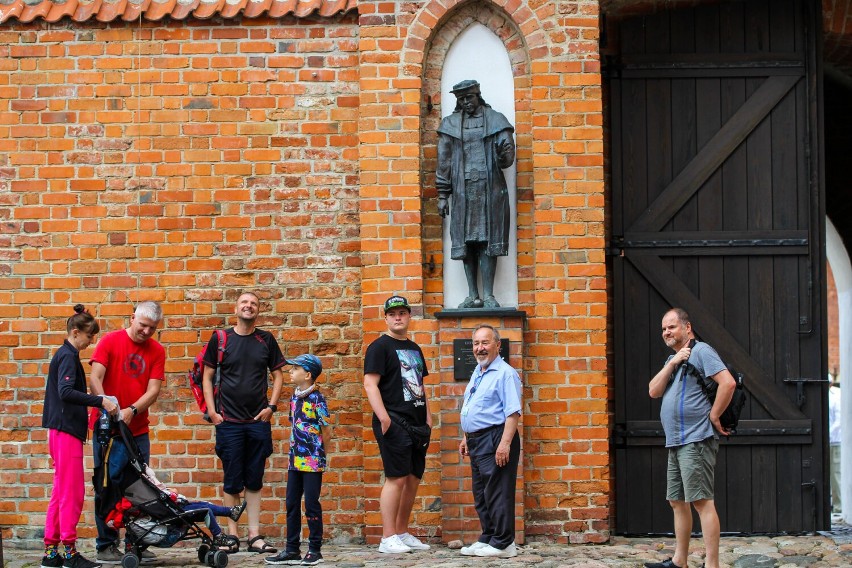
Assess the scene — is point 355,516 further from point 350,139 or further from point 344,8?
point 344,8

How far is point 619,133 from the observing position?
1002 centimetres

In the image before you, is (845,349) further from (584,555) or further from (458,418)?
(458,418)

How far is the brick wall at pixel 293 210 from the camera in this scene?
30.6ft

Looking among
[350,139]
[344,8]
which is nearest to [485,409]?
[350,139]

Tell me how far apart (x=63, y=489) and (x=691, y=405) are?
396 centimetres

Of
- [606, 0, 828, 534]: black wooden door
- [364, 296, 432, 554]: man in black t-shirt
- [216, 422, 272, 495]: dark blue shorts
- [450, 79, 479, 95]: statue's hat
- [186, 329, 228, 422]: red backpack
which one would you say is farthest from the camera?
[606, 0, 828, 534]: black wooden door

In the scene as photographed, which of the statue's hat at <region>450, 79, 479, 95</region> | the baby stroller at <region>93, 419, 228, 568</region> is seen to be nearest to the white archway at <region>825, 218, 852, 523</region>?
the statue's hat at <region>450, 79, 479, 95</region>

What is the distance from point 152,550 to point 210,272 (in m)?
2.05

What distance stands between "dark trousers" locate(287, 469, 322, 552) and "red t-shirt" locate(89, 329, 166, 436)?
1.16 meters

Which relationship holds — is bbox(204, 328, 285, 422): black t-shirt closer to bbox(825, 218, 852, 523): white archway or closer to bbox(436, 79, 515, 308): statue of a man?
bbox(436, 79, 515, 308): statue of a man

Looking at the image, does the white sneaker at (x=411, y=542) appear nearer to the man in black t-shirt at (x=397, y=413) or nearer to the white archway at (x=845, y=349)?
the man in black t-shirt at (x=397, y=413)

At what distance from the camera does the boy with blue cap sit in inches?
327

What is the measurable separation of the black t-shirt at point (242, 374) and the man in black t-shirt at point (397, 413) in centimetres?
78


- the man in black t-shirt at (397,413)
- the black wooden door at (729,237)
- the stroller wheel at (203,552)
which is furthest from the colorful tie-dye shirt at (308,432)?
the black wooden door at (729,237)
